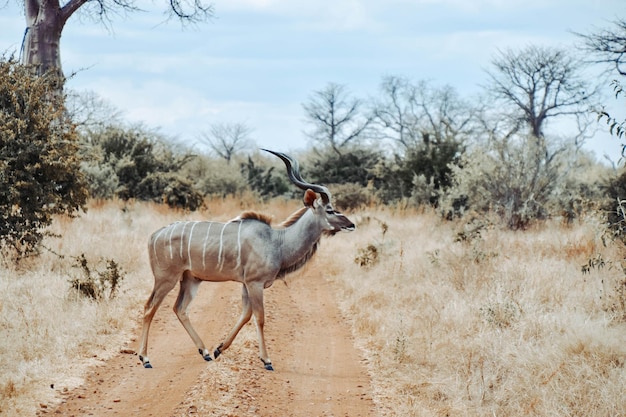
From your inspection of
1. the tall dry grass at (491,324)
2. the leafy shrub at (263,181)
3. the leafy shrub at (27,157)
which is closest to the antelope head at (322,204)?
the tall dry grass at (491,324)

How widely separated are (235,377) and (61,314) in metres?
2.70

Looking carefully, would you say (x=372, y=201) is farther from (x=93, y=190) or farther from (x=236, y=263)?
(x=236, y=263)

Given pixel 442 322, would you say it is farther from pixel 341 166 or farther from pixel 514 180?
pixel 341 166

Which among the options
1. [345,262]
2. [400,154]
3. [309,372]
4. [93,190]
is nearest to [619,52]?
[400,154]

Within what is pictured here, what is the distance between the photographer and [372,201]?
22969 mm

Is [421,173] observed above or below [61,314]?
above

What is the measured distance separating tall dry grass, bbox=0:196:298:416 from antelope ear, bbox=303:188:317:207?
8.48 ft

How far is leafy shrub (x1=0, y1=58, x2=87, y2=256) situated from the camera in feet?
33.5

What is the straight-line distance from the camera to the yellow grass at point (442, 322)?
5.93 m

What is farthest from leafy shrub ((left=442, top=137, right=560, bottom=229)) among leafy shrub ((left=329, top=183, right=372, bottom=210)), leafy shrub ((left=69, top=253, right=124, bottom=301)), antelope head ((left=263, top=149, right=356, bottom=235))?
leafy shrub ((left=69, top=253, right=124, bottom=301))

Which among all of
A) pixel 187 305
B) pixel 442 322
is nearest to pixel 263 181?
pixel 442 322

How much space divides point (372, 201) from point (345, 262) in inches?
385

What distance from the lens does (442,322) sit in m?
8.16

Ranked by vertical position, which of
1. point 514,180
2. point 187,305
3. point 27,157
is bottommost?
point 187,305
